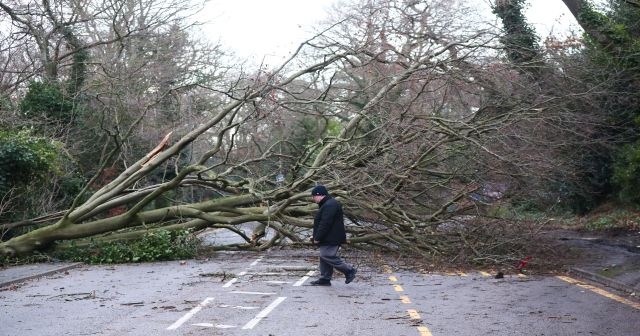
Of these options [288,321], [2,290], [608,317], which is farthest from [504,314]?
[2,290]

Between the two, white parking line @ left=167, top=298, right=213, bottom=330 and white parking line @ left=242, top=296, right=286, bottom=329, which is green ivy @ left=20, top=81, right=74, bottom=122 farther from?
white parking line @ left=242, top=296, right=286, bottom=329

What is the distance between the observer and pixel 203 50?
3409 cm

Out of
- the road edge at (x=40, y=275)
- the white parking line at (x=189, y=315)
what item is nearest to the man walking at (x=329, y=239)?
the white parking line at (x=189, y=315)

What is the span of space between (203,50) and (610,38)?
58.3ft

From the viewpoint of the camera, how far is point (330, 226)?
42.2ft

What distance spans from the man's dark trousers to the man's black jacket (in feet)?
0.36

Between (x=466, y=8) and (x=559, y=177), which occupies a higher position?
(x=466, y=8)

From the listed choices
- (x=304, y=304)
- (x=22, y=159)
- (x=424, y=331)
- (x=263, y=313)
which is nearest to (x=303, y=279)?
(x=304, y=304)

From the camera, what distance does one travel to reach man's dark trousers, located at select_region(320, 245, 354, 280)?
1276cm

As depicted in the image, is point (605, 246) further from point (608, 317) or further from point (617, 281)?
point (608, 317)

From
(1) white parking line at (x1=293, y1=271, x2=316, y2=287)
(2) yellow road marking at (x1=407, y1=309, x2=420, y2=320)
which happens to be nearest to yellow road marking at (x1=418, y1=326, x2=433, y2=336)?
(2) yellow road marking at (x1=407, y1=309, x2=420, y2=320)

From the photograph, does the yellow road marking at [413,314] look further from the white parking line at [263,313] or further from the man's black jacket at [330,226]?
the man's black jacket at [330,226]

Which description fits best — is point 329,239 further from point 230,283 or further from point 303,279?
point 230,283

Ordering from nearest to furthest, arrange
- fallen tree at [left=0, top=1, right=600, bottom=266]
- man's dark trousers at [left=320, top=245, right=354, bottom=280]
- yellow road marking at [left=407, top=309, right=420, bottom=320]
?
1. yellow road marking at [left=407, top=309, right=420, bottom=320]
2. man's dark trousers at [left=320, top=245, right=354, bottom=280]
3. fallen tree at [left=0, top=1, right=600, bottom=266]
